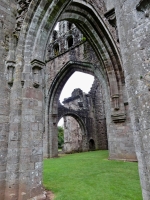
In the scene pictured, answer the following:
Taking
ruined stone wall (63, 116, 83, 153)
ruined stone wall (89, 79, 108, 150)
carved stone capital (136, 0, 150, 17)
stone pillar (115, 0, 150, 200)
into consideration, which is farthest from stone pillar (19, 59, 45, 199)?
ruined stone wall (63, 116, 83, 153)

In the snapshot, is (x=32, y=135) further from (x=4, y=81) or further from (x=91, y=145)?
(x=91, y=145)

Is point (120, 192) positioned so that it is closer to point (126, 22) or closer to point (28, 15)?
point (126, 22)

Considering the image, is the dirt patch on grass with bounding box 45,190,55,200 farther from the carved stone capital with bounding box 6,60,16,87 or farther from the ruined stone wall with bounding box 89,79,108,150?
the ruined stone wall with bounding box 89,79,108,150

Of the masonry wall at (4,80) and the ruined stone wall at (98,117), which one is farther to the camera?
the ruined stone wall at (98,117)

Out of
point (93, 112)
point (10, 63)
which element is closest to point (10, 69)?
point (10, 63)

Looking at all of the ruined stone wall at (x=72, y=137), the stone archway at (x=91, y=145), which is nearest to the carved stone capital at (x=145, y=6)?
the stone archway at (x=91, y=145)

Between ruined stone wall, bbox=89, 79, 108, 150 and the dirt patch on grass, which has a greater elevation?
A: ruined stone wall, bbox=89, 79, 108, 150

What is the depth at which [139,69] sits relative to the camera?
5.65 feet

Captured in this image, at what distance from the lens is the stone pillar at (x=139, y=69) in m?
1.55

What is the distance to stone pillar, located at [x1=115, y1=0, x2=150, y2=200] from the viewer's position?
1.55 metres

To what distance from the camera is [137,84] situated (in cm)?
172

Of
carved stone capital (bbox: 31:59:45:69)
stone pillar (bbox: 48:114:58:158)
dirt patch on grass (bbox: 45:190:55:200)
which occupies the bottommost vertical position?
dirt patch on grass (bbox: 45:190:55:200)

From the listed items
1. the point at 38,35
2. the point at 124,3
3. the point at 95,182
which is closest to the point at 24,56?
the point at 38,35

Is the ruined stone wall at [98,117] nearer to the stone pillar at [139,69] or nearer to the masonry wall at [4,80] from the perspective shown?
the masonry wall at [4,80]
